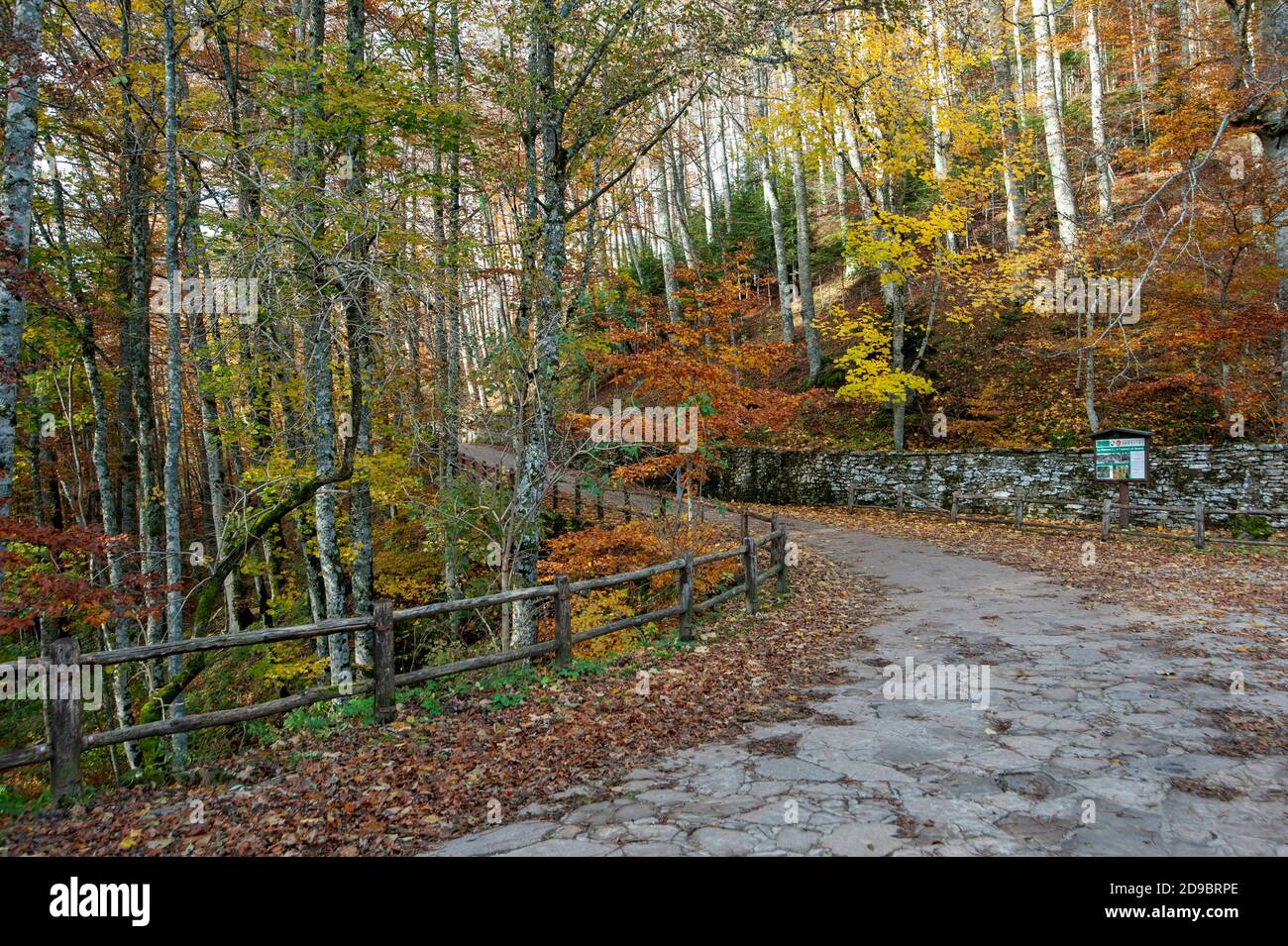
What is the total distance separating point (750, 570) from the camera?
991 centimetres

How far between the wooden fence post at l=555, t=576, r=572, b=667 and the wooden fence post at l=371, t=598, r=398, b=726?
1.76 metres

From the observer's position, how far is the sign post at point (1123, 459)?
46.0ft

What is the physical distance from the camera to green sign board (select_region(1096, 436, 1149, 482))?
14008mm

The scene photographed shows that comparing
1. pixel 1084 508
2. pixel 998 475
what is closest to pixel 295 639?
pixel 1084 508

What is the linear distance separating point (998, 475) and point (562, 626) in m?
14.4

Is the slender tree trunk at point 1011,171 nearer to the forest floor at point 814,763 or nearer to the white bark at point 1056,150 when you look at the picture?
the white bark at point 1056,150

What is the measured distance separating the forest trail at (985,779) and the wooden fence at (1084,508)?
7.66 metres

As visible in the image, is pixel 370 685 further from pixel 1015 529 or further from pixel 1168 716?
pixel 1015 529

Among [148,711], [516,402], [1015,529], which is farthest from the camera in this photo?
[1015,529]

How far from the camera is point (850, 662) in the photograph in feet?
24.5

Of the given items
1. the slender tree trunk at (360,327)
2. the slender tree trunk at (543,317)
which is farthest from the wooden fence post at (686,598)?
the slender tree trunk at (360,327)

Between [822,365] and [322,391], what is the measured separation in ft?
58.6
